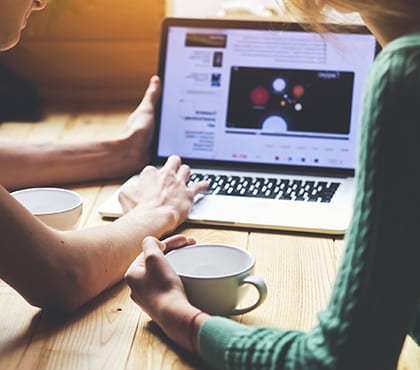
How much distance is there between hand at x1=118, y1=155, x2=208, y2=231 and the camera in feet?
4.22

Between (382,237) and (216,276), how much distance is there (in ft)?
0.89

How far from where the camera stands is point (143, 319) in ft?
3.39

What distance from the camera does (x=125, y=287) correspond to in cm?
112

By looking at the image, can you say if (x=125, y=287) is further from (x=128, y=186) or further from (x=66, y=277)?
(x=128, y=186)

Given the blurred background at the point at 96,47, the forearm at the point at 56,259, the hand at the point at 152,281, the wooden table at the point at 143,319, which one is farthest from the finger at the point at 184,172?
the blurred background at the point at 96,47

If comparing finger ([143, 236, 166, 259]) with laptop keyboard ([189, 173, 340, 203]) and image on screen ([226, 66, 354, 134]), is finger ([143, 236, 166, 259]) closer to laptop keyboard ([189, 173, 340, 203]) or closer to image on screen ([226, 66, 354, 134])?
laptop keyboard ([189, 173, 340, 203])

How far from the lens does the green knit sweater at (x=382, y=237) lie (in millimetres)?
754

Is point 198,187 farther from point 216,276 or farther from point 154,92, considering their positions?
point 216,276

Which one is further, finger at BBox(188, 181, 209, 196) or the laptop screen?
the laptop screen

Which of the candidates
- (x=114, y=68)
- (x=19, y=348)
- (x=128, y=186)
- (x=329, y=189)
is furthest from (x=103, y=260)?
(x=114, y=68)

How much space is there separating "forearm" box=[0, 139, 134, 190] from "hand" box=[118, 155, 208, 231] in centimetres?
12

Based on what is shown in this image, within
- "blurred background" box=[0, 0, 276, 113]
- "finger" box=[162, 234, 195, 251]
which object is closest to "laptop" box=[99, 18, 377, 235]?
"finger" box=[162, 234, 195, 251]

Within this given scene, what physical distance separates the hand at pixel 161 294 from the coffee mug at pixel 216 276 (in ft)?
0.07

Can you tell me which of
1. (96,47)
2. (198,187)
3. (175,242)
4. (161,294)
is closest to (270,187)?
(198,187)
